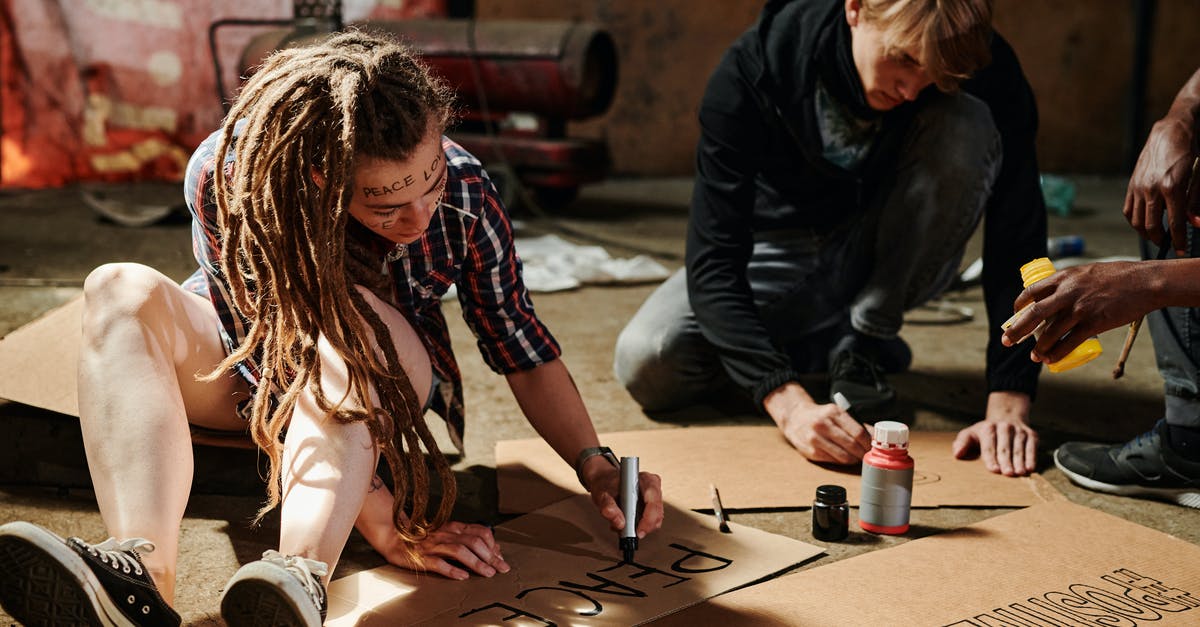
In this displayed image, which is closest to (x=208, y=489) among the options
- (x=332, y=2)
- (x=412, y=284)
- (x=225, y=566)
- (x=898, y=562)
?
(x=225, y=566)

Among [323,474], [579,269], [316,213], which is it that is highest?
[316,213]

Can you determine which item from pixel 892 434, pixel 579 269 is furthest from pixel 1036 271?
pixel 579 269

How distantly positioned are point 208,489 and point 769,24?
1.15 meters

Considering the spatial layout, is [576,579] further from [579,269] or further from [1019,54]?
[1019,54]

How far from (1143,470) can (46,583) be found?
1.42 m

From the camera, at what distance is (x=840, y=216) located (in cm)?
199

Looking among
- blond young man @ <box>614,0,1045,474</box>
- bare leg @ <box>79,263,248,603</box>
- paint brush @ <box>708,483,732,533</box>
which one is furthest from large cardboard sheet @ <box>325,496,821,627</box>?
blond young man @ <box>614,0,1045,474</box>

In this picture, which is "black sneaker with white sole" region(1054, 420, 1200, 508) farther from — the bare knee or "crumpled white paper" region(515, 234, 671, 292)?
"crumpled white paper" region(515, 234, 671, 292)

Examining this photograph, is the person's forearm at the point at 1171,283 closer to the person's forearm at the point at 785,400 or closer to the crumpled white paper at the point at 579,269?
the person's forearm at the point at 785,400

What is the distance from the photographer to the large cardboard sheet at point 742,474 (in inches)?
61.3

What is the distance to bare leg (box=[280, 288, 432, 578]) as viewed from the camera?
104cm

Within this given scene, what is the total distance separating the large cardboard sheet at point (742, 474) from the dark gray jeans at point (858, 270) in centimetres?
16

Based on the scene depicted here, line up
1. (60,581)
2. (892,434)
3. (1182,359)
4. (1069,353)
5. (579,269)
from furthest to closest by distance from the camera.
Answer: (579,269)
(1182,359)
(892,434)
(1069,353)
(60,581)

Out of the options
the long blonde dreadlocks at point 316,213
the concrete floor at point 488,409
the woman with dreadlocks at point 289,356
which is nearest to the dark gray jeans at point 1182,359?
the concrete floor at point 488,409
